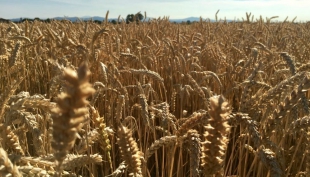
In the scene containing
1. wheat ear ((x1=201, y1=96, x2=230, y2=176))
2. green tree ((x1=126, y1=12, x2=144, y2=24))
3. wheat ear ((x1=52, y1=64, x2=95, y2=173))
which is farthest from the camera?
green tree ((x1=126, y1=12, x2=144, y2=24))

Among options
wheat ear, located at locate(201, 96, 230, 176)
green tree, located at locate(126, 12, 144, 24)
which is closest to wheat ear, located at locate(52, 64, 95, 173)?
wheat ear, located at locate(201, 96, 230, 176)

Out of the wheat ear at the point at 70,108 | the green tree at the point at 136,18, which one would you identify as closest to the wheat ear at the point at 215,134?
the wheat ear at the point at 70,108

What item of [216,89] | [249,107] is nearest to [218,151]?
[249,107]

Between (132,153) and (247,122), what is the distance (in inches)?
14.5

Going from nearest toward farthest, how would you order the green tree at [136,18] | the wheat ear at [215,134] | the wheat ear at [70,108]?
the wheat ear at [70,108], the wheat ear at [215,134], the green tree at [136,18]

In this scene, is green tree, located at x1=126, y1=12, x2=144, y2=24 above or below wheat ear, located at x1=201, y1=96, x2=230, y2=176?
above

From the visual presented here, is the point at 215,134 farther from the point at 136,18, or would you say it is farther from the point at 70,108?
the point at 136,18

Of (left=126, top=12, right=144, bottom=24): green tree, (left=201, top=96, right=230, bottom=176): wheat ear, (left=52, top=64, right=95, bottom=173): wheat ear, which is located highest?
(left=126, top=12, right=144, bottom=24): green tree

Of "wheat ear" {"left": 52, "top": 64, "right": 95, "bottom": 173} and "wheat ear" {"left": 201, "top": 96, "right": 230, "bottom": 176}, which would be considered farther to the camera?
"wheat ear" {"left": 201, "top": 96, "right": 230, "bottom": 176}

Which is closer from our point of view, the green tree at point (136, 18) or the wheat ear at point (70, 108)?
the wheat ear at point (70, 108)

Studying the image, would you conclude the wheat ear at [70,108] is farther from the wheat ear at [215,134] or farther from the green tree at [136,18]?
the green tree at [136,18]

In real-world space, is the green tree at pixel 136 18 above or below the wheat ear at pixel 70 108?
above

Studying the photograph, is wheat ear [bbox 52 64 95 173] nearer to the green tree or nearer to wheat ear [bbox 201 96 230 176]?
wheat ear [bbox 201 96 230 176]

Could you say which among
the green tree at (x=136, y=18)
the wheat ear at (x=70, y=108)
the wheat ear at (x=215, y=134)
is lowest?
the wheat ear at (x=215, y=134)
